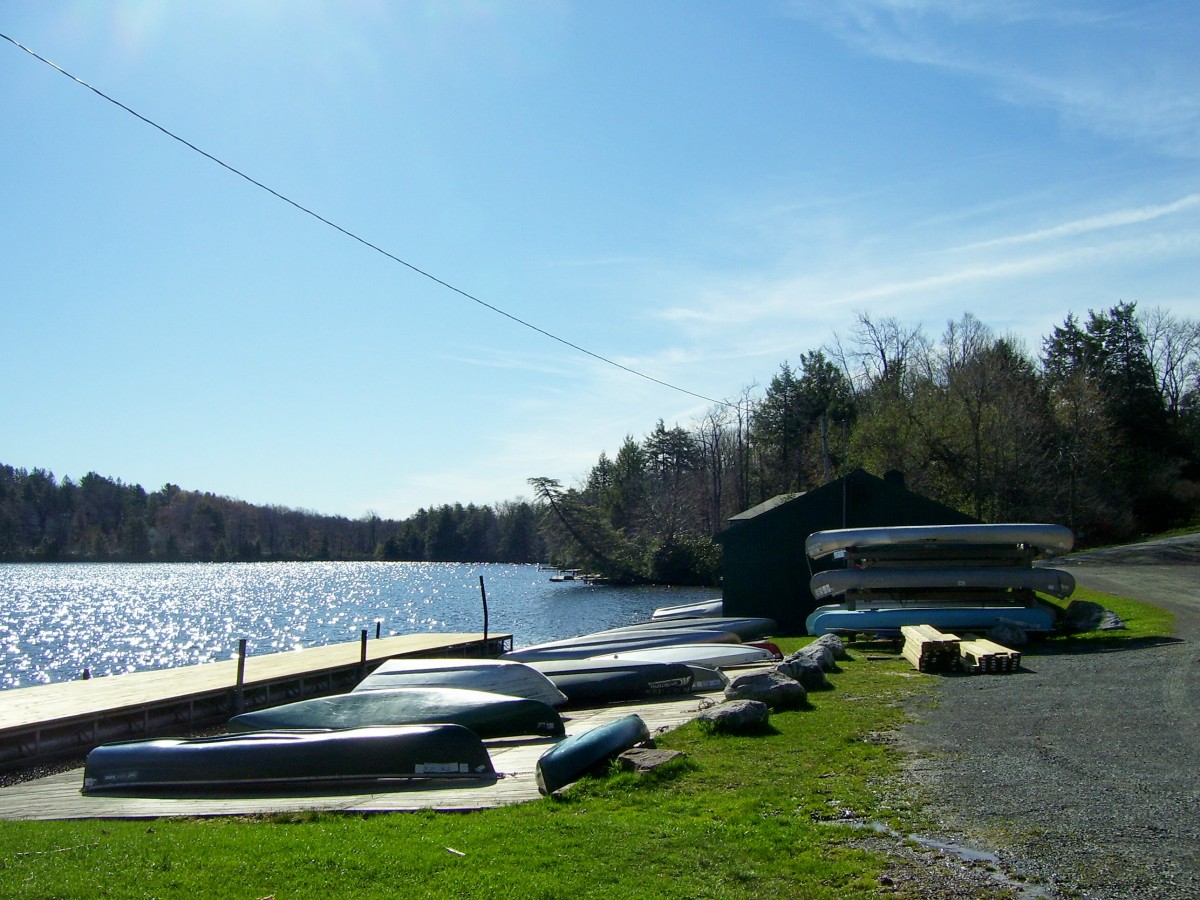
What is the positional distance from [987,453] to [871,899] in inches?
1871

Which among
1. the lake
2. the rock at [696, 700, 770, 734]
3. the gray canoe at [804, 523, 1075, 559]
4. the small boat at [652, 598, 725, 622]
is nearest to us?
the rock at [696, 700, 770, 734]

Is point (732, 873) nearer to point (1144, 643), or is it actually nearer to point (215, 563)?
point (1144, 643)

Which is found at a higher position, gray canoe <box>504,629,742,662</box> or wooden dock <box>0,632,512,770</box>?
gray canoe <box>504,629,742,662</box>

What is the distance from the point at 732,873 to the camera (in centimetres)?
527

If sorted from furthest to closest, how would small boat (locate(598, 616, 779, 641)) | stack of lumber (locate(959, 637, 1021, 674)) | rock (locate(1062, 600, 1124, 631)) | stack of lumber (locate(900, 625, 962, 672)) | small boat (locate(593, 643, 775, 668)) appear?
small boat (locate(598, 616, 779, 641))
rock (locate(1062, 600, 1124, 631))
small boat (locate(593, 643, 775, 668))
stack of lumber (locate(900, 625, 962, 672))
stack of lumber (locate(959, 637, 1021, 674))

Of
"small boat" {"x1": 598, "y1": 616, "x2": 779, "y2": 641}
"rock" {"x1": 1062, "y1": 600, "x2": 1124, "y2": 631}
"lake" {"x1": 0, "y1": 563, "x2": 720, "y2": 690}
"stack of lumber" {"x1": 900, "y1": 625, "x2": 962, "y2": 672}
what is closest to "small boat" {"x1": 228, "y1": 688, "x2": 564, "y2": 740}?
"stack of lumber" {"x1": 900, "y1": 625, "x2": 962, "y2": 672}

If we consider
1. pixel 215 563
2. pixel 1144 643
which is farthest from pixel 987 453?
pixel 215 563

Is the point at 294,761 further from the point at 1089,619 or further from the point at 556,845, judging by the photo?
the point at 1089,619

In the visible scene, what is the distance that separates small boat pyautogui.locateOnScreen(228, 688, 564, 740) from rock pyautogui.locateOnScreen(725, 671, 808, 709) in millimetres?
2162

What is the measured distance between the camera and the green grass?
520cm

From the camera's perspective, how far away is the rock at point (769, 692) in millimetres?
10773

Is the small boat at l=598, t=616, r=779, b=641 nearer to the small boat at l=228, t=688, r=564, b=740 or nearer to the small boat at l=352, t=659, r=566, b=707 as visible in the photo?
the small boat at l=352, t=659, r=566, b=707

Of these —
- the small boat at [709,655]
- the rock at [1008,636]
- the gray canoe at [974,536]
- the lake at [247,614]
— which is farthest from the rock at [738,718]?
the lake at [247,614]

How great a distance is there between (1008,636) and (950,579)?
2376mm
